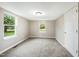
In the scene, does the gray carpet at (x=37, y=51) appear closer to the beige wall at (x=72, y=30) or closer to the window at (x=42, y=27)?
the beige wall at (x=72, y=30)

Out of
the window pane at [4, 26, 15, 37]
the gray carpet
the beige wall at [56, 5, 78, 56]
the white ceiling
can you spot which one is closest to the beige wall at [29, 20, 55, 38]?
the window pane at [4, 26, 15, 37]

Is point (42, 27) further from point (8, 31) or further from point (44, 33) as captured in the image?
point (8, 31)

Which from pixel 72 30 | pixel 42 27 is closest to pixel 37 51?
pixel 72 30

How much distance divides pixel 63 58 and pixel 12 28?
373cm

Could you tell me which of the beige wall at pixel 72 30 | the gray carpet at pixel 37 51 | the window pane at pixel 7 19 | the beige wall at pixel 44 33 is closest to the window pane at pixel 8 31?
the window pane at pixel 7 19

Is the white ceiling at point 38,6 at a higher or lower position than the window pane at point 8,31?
higher

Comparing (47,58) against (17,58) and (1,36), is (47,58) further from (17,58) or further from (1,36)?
(1,36)

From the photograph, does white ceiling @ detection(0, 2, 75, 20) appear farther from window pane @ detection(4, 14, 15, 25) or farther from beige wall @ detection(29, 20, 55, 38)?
beige wall @ detection(29, 20, 55, 38)

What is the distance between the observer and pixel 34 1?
10.4 ft

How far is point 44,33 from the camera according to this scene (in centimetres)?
1084

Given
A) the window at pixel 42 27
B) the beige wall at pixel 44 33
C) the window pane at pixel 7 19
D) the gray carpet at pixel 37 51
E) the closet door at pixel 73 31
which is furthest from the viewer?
the window at pixel 42 27

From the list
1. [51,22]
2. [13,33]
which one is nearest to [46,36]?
[51,22]

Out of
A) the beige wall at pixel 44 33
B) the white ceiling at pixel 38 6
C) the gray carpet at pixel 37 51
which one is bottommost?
the gray carpet at pixel 37 51

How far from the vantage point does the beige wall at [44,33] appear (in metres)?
10.7
